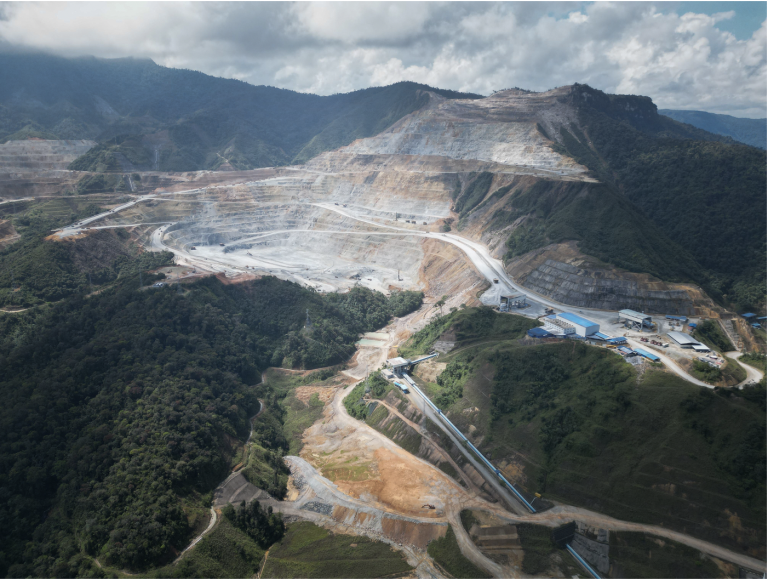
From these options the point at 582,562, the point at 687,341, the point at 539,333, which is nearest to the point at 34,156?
the point at 539,333

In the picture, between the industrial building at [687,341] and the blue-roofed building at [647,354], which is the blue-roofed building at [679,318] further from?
the blue-roofed building at [647,354]

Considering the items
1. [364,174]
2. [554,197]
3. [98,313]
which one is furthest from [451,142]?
[98,313]

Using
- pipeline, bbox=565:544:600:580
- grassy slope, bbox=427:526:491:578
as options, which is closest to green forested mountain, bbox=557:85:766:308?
pipeline, bbox=565:544:600:580

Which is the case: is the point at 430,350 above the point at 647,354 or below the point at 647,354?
below

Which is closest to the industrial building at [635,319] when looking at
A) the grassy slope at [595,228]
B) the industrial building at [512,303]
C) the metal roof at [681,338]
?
the metal roof at [681,338]

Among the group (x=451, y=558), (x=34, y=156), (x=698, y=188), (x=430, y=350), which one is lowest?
(x=430, y=350)

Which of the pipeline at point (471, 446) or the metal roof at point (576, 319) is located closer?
the pipeline at point (471, 446)

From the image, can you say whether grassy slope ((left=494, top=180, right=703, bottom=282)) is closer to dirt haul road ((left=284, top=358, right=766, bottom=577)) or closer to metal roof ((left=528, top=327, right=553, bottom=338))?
metal roof ((left=528, top=327, right=553, bottom=338))

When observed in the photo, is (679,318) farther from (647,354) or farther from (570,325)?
(570,325)
